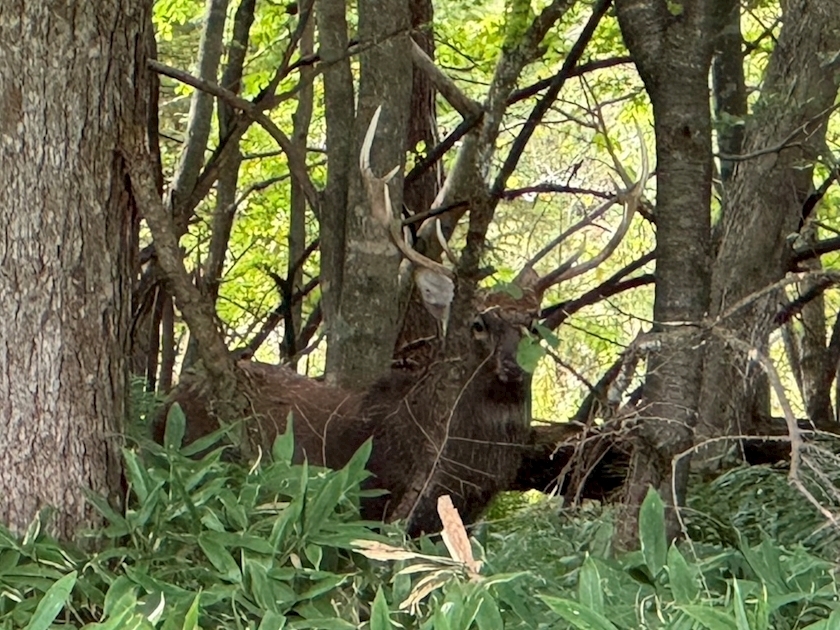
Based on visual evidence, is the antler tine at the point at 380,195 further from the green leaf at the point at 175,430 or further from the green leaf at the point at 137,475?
the green leaf at the point at 137,475

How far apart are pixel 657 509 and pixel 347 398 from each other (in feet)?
9.65

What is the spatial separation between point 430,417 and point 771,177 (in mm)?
1724

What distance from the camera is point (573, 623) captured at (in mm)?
2059

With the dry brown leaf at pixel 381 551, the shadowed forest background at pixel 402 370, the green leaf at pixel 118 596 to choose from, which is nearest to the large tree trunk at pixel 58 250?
the shadowed forest background at pixel 402 370

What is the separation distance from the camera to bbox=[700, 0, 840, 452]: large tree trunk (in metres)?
4.29

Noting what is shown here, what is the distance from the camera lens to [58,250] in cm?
284

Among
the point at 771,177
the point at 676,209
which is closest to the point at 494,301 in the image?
the point at 771,177

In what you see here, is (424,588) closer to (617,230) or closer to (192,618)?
(192,618)

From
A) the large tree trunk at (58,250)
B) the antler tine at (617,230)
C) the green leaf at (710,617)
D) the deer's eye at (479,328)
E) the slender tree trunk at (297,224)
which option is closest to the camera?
the green leaf at (710,617)

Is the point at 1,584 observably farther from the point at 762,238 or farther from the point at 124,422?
the point at 762,238

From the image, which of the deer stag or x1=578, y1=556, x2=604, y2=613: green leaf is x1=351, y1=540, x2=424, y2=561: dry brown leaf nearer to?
x1=578, y1=556, x2=604, y2=613: green leaf

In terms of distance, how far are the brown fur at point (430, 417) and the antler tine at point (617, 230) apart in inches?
10.8

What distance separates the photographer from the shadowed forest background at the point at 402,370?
7.97 ft

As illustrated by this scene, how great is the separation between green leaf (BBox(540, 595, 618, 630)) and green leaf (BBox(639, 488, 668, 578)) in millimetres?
387
